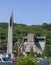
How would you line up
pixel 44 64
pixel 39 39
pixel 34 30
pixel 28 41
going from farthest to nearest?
pixel 34 30 < pixel 39 39 < pixel 28 41 < pixel 44 64

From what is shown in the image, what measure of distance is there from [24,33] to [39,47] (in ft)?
115

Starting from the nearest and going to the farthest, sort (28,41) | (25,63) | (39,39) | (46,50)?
(25,63) < (46,50) < (28,41) < (39,39)

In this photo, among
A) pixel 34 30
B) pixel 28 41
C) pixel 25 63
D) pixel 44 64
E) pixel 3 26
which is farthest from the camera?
pixel 3 26

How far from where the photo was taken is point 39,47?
74.4m

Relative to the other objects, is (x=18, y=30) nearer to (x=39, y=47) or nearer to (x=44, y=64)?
(x=39, y=47)

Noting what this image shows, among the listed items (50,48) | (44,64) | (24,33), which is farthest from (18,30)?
(44,64)

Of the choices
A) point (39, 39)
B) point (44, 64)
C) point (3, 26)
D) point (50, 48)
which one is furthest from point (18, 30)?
point (44, 64)

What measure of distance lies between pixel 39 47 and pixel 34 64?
186ft

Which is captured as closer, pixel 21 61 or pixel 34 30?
pixel 21 61

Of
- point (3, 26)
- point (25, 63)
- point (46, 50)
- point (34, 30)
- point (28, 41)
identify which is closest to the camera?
point (25, 63)

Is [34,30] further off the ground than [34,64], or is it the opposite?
[34,64]

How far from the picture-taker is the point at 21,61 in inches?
699

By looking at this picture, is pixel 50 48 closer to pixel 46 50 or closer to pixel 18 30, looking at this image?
pixel 46 50

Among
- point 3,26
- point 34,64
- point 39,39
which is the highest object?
point 34,64
